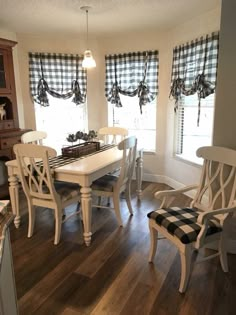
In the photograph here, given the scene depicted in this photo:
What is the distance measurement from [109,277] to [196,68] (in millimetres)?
2740

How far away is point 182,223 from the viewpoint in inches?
81.3

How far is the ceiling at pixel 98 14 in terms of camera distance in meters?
2.93

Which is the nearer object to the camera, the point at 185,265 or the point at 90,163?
the point at 185,265

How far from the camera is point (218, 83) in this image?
7.69 feet

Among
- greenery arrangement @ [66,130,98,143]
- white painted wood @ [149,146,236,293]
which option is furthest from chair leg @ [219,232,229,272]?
greenery arrangement @ [66,130,98,143]

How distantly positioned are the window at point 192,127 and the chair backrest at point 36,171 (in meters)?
2.15

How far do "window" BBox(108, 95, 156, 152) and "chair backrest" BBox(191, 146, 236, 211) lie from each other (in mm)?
2173

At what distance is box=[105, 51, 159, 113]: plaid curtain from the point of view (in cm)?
427

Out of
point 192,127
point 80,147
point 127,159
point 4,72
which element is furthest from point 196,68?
point 4,72

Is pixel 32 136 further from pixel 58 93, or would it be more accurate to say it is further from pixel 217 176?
pixel 217 176

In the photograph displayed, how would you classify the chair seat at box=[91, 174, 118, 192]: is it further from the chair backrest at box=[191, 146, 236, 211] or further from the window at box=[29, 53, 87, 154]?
the window at box=[29, 53, 87, 154]

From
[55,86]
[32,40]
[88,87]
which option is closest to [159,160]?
[88,87]

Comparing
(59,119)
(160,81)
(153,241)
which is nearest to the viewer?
(153,241)

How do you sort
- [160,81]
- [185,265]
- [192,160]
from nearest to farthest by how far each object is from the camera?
[185,265], [192,160], [160,81]
